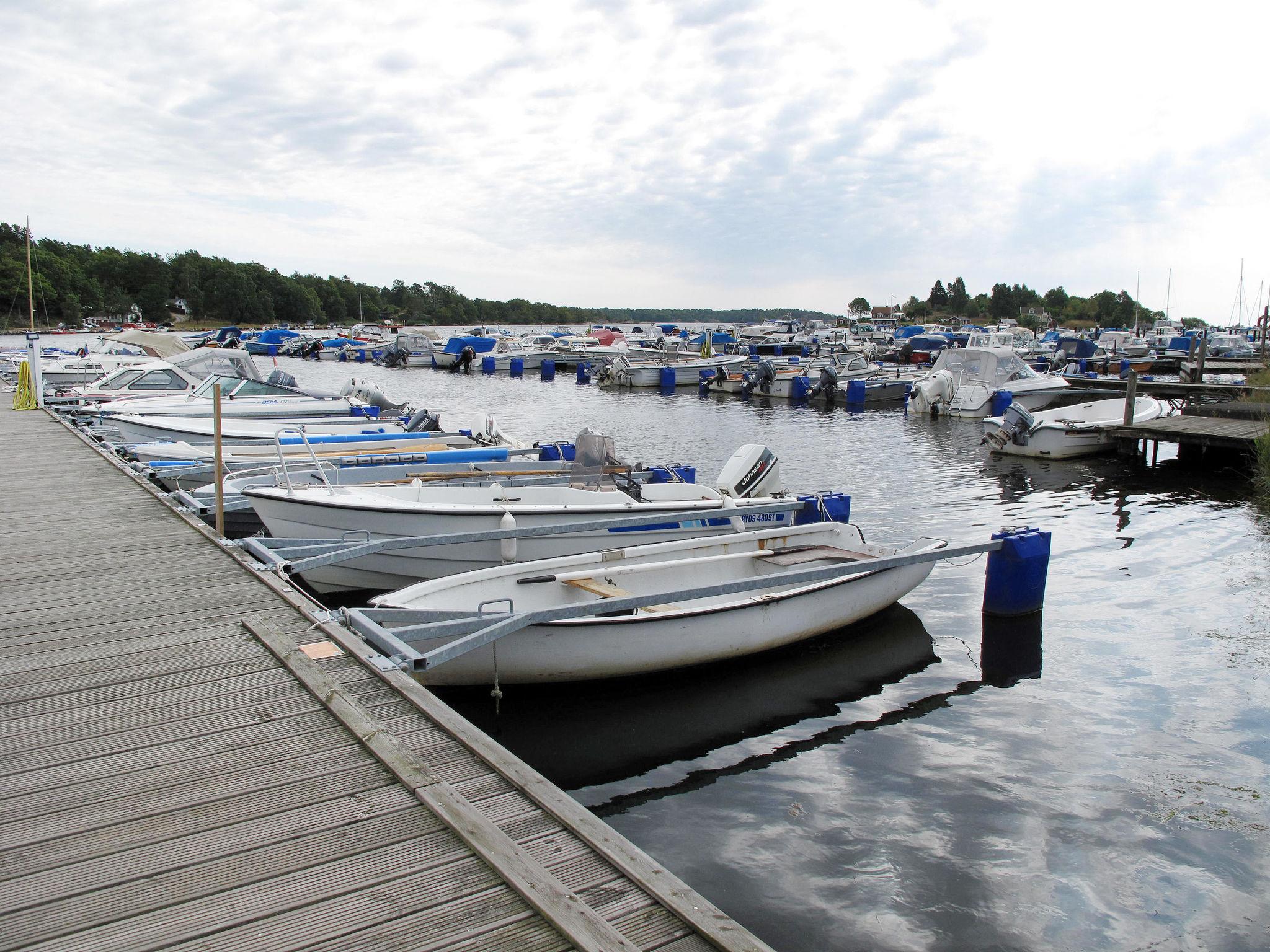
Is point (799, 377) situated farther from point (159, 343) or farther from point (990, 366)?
point (159, 343)

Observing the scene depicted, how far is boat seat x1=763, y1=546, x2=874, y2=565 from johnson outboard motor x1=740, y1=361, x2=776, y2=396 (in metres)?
31.6

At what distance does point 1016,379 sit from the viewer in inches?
1228

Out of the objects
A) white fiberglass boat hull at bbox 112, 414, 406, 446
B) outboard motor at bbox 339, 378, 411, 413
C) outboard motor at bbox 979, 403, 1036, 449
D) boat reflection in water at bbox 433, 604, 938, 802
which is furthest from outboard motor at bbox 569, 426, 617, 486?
outboard motor at bbox 979, 403, 1036, 449

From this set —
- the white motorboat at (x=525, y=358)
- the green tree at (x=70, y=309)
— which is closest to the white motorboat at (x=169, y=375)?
the white motorboat at (x=525, y=358)

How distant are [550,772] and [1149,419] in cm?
2043

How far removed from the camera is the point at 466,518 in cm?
978

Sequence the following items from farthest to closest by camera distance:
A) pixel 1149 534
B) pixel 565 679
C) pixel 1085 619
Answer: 1. pixel 1149 534
2. pixel 1085 619
3. pixel 565 679

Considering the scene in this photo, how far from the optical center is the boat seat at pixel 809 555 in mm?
9086

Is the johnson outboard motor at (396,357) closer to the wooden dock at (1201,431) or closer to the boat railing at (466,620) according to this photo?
the wooden dock at (1201,431)

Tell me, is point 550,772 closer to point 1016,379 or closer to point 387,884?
point 387,884

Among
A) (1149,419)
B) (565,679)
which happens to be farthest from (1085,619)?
(1149,419)

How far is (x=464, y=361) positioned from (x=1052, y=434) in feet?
155

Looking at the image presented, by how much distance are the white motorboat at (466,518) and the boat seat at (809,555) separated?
107 cm

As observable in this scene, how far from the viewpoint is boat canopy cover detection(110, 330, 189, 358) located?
28750 mm
